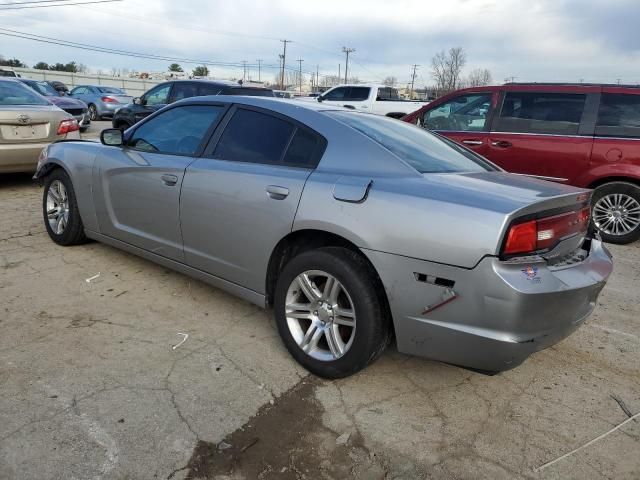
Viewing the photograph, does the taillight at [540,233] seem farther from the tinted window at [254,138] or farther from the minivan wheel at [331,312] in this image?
the tinted window at [254,138]

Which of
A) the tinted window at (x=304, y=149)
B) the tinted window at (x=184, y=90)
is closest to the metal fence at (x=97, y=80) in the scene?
the tinted window at (x=184, y=90)

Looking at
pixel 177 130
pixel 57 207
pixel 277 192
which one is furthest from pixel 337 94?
pixel 277 192

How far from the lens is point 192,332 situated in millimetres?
3266

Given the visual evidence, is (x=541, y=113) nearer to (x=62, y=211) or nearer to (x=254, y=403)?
(x=254, y=403)

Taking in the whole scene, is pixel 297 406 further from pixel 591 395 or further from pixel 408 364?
pixel 591 395

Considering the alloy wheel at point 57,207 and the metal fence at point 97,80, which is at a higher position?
the metal fence at point 97,80

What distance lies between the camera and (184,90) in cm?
1045

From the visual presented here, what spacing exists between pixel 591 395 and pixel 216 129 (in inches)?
113

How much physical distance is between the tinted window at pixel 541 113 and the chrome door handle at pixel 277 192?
4.57 meters

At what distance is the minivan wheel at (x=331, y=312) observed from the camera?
2.52m

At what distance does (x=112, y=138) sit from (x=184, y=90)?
684 centimetres

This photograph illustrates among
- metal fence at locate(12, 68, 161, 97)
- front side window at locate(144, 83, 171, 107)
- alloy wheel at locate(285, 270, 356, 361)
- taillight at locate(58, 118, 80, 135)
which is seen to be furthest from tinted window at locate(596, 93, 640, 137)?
metal fence at locate(12, 68, 161, 97)

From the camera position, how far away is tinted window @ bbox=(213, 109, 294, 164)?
3.11 m

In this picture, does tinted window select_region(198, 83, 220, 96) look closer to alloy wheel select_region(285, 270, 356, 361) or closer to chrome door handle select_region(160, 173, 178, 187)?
chrome door handle select_region(160, 173, 178, 187)
